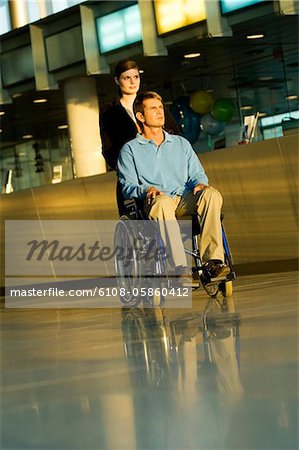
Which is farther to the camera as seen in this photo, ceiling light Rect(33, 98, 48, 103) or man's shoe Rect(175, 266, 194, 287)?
ceiling light Rect(33, 98, 48, 103)

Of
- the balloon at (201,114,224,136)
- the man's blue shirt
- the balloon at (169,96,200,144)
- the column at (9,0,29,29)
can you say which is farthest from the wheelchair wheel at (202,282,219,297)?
the column at (9,0,29,29)

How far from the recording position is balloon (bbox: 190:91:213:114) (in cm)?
1777

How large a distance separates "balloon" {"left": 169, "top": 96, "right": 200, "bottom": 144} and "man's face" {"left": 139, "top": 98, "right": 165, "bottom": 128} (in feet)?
32.0

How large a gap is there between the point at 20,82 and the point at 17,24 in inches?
45.6

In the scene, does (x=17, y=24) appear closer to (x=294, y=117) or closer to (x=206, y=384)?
(x=294, y=117)

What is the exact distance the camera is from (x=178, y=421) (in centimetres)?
226

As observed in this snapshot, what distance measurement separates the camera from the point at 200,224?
20.6 ft

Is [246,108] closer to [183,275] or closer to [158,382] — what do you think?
[183,275]

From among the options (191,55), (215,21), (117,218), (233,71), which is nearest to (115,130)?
(117,218)

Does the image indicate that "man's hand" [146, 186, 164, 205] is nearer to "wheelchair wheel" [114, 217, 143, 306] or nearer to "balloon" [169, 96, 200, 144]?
"wheelchair wheel" [114, 217, 143, 306]

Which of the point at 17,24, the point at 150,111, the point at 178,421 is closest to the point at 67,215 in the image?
the point at 150,111

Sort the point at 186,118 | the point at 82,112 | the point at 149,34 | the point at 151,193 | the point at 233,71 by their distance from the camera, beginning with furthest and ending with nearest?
the point at 82,112
the point at 186,118
the point at 233,71
the point at 149,34
the point at 151,193

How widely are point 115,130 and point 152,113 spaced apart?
0.32 meters

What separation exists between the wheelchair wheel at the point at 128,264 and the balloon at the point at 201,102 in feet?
36.3
